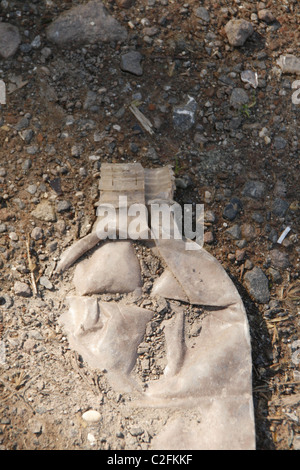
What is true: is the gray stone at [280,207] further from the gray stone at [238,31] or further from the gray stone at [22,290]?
the gray stone at [22,290]

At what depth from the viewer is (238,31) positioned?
2855 millimetres

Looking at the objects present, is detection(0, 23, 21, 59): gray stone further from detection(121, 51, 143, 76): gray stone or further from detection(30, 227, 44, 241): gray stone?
detection(30, 227, 44, 241): gray stone

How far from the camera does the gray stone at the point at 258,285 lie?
2.58 m

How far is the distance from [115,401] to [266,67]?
2.20 metres

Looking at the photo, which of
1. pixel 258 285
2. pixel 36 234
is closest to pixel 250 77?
pixel 258 285

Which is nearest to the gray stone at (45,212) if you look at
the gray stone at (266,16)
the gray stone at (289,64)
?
the gray stone at (289,64)

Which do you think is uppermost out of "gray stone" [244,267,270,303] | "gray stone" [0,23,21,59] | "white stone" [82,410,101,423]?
"gray stone" [0,23,21,59]

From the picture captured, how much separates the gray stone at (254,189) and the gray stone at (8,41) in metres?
1.65

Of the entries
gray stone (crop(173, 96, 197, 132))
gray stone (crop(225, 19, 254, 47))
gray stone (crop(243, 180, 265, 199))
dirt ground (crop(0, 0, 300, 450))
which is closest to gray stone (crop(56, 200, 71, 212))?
dirt ground (crop(0, 0, 300, 450))

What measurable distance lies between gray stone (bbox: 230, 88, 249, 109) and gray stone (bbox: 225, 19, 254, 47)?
1.02 ft

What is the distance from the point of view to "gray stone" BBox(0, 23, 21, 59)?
2766 mm

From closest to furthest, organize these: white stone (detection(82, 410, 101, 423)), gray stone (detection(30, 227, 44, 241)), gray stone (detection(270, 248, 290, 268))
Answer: white stone (detection(82, 410, 101, 423))
gray stone (detection(30, 227, 44, 241))
gray stone (detection(270, 248, 290, 268))

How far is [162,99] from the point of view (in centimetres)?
278
